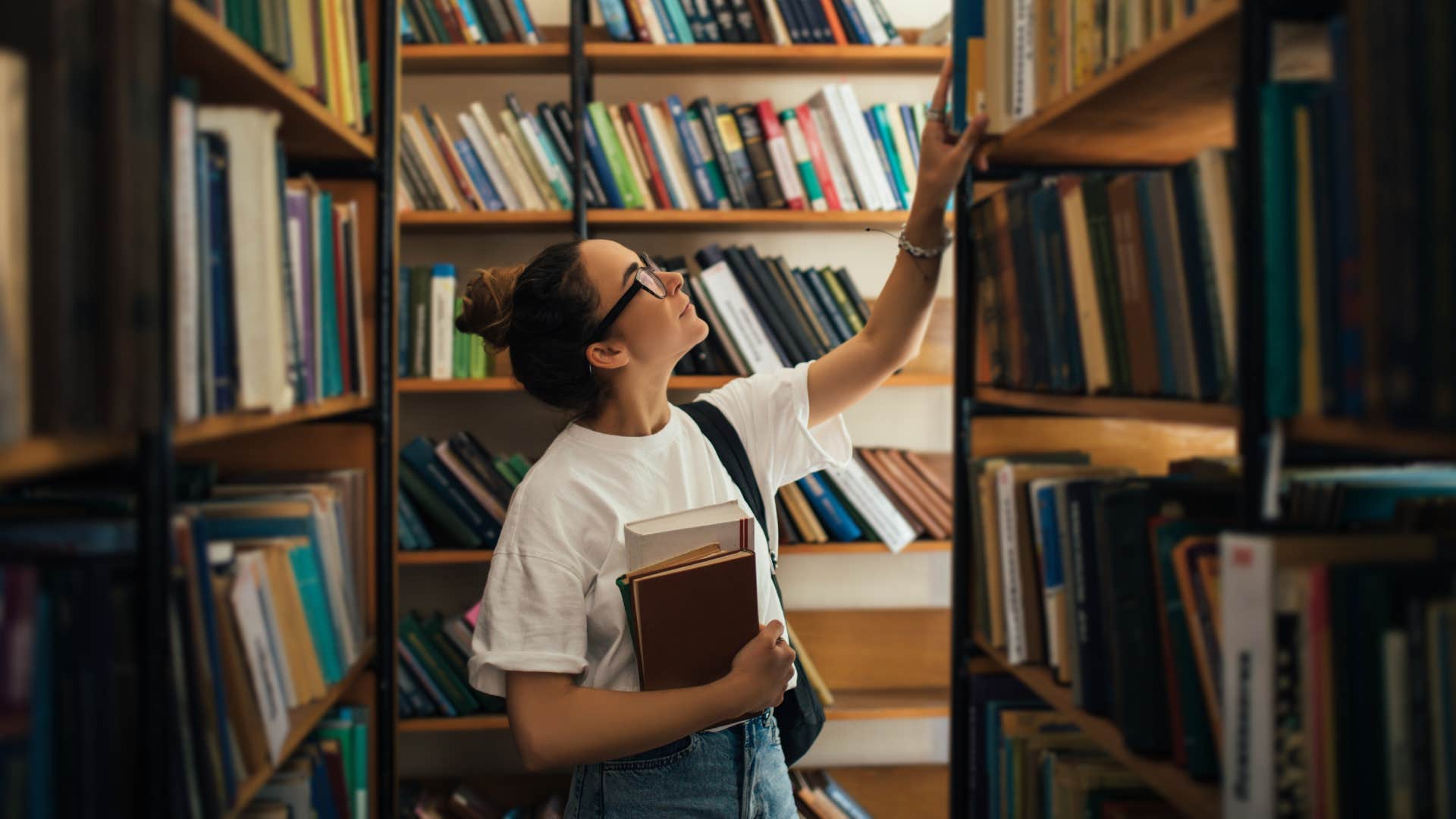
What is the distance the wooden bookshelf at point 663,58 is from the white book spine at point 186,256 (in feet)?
5.57

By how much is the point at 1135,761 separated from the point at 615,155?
1896 millimetres

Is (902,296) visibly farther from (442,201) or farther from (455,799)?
(455,799)

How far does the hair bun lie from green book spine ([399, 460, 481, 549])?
99 centimetres

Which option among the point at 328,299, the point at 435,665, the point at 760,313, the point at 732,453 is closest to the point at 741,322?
the point at 760,313

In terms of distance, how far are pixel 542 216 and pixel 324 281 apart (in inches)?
43.9

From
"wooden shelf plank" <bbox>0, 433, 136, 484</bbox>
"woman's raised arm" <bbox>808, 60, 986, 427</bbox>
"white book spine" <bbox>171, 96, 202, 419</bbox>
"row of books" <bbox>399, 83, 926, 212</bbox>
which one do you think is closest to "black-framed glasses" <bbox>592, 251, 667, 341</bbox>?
"woman's raised arm" <bbox>808, 60, 986, 427</bbox>

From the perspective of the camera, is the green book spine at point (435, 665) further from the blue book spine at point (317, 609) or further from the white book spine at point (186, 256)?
the white book spine at point (186, 256)

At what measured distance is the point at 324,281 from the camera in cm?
136

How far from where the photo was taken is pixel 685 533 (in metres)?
1.22

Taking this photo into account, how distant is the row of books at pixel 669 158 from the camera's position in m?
2.46

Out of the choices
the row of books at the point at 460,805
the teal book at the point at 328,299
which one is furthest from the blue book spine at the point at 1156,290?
the row of books at the point at 460,805

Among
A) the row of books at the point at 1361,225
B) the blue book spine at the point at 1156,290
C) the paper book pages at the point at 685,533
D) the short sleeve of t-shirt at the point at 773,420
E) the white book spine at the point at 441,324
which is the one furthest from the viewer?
the white book spine at the point at 441,324

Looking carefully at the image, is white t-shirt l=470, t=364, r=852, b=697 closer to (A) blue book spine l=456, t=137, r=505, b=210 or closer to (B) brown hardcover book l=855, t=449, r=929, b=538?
(B) brown hardcover book l=855, t=449, r=929, b=538

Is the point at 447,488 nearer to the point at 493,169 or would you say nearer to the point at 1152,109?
the point at 493,169
